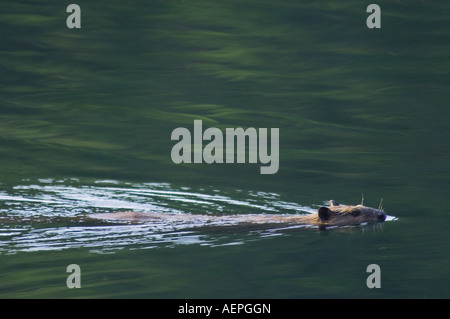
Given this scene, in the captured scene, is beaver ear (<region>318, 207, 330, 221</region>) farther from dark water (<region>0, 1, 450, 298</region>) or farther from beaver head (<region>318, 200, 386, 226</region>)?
dark water (<region>0, 1, 450, 298</region>)

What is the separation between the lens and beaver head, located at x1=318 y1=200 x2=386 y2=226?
28.1 feet

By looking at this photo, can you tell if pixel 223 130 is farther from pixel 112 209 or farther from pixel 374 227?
pixel 374 227

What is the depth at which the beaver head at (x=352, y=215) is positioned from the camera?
28.1 feet

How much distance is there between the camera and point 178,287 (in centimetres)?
679

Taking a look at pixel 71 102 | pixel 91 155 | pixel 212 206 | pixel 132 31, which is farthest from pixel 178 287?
pixel 132 31

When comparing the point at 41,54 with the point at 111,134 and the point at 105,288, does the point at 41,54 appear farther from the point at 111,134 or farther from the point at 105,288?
Result: the point at 105,288

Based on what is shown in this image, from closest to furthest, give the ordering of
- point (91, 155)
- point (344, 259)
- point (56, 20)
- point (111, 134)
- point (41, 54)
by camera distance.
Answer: point (344, 259) → point (91, 155) → point (111, 134) → point (41, 54) → point (56, 20)

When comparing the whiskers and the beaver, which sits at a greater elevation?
the beaver

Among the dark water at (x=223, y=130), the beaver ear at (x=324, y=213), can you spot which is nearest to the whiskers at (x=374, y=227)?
the dark water at (x=223, y=130)

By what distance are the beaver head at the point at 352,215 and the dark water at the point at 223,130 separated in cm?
14

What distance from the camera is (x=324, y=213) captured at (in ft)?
27.9

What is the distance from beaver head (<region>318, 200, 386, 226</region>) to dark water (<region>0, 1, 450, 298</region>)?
0.14 metres

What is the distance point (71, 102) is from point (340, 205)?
18.3ft

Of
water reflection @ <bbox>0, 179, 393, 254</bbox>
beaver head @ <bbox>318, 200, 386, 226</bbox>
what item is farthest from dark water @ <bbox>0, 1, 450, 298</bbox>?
beaver head @ <bbox>318, 200, 386, 226</bbox>
